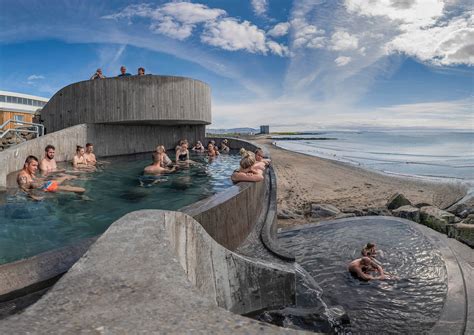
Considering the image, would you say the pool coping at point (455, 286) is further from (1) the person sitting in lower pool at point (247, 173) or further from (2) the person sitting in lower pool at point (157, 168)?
(2) the person sitting in lower pool at point (157, 168)

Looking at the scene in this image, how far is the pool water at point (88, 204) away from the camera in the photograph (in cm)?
402

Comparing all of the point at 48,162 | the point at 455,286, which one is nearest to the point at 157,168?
the point at 48,162

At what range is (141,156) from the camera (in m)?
14.8

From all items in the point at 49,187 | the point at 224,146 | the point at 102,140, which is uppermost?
the point at 102,140

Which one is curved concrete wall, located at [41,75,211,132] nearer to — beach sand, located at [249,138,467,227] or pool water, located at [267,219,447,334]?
beach sand, located at [249,138,467,227]

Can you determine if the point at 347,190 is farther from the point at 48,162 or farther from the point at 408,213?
the point at 48,162

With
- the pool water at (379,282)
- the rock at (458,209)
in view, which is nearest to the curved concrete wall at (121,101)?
the pool water at (379,282)

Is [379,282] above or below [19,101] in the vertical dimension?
below

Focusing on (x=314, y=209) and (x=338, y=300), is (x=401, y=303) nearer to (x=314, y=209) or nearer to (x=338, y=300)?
(x=338, y=300)

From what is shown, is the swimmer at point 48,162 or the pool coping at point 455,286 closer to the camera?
the pool coping at point 455,286

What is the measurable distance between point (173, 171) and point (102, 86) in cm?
553

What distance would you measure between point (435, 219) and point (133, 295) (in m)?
9.84

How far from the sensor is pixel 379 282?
592 cm

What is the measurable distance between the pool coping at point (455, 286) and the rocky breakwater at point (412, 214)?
0.77 meters
